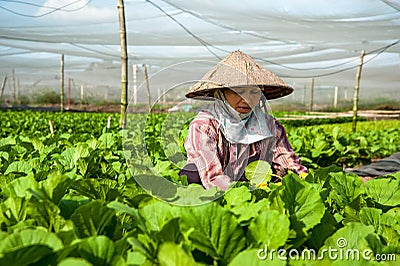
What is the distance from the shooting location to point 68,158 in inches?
89.3

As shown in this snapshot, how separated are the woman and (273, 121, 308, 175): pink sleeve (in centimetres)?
2

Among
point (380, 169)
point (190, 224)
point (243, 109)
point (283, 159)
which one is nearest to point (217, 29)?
point (380, 169)

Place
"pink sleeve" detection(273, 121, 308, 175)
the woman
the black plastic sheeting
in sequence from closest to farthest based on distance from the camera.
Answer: the woman
"pink sleeve" detection(273, 121, 308, 175)
the black plastic sheeting

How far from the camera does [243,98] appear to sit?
2.23 m

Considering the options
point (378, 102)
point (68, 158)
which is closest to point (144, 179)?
point (68, 158)

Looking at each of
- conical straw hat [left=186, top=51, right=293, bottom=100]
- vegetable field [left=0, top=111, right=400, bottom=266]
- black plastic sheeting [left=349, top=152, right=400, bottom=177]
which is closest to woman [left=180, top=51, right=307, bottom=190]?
conical straw hat [left=186, top=51, right=293, bottom=100]

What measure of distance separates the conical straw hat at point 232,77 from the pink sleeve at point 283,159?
56cm

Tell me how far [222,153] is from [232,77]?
690 mm

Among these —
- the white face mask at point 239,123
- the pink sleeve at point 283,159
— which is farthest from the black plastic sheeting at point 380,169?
the white face mask at point 239,123

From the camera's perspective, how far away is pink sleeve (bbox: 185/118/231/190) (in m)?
2.02

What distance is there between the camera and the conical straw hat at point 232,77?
6.20 ft

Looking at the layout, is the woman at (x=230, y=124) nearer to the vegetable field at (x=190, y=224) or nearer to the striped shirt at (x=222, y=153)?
the striped shirt at (x=222, y=153)

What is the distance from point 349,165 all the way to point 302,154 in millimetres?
2106

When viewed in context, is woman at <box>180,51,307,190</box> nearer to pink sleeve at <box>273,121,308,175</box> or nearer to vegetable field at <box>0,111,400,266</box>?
pink sleeve at <box>273,121,308,175</box>
